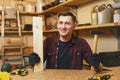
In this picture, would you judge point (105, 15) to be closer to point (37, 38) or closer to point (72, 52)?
point (72, 52)

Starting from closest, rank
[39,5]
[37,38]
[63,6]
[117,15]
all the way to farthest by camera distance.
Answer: [37,38] → [117,15] → [63,6] → [39,5]

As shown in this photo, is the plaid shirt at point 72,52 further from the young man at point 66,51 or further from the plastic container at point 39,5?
the plastic container at point 39,5

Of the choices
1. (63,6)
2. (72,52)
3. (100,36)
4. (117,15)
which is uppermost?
(63,6)

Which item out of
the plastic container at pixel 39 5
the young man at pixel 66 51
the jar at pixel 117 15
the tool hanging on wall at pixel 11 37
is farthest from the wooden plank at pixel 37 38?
the plastic container at pixel 39 5

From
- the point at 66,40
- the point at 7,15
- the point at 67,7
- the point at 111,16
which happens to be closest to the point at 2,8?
Answer: the point at 7,15

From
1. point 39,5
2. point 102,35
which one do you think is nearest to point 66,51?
point 102,35

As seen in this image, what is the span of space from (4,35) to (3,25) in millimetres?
334

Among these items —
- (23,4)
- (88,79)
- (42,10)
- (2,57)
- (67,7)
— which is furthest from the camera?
(23,4)

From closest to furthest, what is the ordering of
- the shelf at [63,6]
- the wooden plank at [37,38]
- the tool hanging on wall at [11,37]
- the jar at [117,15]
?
the wooden plank at [37,38], the jar at [117,15], the shelf at [63,6], the tool hanging on wall at [11,37]

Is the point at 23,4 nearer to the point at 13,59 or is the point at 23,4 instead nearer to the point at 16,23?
the point at 16,23

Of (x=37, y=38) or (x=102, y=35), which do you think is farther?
(x=102, y=35)

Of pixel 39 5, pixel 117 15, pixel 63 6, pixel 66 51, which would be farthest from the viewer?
pixel 39 5

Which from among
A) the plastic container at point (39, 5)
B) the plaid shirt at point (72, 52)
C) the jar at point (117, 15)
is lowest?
the plaid shirt at point (72, 52)

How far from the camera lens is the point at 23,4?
4234 millimetres
